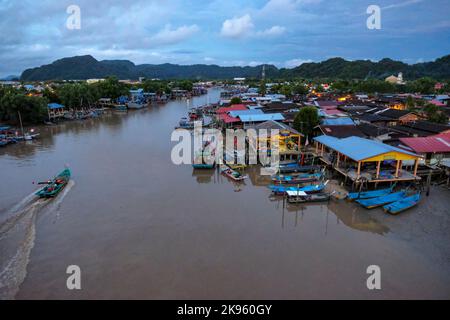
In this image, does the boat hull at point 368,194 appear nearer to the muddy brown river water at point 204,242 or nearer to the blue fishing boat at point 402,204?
the muddy brown river water at point 204,242

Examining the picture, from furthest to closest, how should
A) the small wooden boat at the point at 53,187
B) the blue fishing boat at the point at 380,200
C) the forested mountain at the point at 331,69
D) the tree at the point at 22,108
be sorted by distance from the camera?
1. the forested mountain at the point at 331,69
2. the tree at the point at 22,108
3. the small wooden boat at the point at 53,187
4. the blue fishing boat at the point at 380,200

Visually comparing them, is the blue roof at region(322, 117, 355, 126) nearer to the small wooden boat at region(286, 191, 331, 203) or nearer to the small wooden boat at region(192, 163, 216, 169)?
the small wooden boat at region(192, 163, 216, 169)

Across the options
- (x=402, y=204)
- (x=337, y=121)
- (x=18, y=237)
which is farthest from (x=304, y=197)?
(x=337, y=121)

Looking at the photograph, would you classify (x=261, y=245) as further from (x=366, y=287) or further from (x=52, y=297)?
(x=52, y=297)

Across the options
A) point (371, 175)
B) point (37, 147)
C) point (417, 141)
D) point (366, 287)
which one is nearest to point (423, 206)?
point (371, 175)

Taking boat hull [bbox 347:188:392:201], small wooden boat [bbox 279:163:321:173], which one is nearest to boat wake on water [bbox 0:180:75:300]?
small wooden boat [bbox 279:163:321:173]

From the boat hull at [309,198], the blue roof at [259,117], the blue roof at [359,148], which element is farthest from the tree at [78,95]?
the boat hull at [309,198]

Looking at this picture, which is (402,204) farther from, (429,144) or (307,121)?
(307,121)
